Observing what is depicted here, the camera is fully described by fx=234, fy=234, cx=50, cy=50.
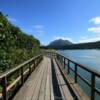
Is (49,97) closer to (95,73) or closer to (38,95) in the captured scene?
(38,95)

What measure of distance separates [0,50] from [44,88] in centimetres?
231

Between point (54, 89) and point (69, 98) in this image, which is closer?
point (69, 98)

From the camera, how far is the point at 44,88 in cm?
912

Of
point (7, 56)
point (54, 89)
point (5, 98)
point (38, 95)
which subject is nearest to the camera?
point (5, 98)

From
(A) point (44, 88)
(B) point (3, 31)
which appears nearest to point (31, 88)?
(A) point (44, 88)

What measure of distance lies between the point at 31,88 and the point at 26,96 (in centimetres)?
143

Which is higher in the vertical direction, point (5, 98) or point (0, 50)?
point (0, 50)

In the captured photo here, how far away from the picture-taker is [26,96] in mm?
7637

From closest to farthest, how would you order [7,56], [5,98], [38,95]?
[5,98] → [38,95] → [7,56]

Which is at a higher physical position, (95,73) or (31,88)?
(95,73)

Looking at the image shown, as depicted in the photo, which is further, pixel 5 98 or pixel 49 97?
pixel 49 97

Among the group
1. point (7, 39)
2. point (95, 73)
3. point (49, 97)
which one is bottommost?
point (49, 97)

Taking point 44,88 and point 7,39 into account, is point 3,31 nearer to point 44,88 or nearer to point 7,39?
point 7,39

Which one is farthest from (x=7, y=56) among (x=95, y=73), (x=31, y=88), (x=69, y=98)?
(x=95, y=73)
